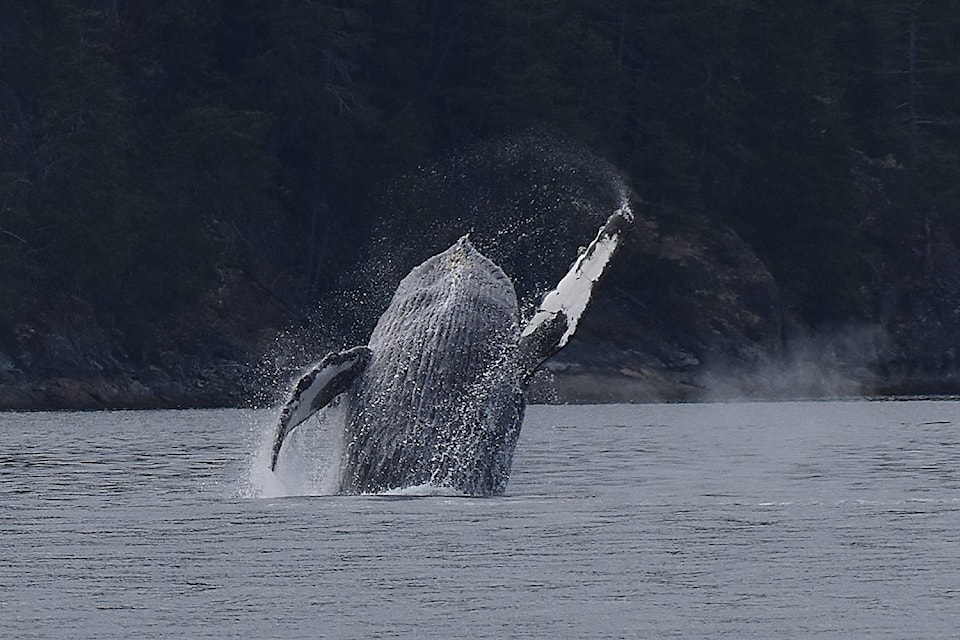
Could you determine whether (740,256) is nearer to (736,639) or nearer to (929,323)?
(929,323)

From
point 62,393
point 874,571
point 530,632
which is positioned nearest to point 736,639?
point 530,632

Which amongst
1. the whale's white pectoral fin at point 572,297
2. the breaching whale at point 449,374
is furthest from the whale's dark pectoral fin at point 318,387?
the whale's white pectoral fin at point 572,297

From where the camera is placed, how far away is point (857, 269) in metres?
87.0

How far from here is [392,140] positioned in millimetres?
74188

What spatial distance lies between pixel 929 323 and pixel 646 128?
1456 centimetres

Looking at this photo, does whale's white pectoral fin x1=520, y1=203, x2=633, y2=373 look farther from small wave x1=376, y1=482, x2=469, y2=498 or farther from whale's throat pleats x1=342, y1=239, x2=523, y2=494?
small wave x1=376, y1=482, x2=469, y2=498

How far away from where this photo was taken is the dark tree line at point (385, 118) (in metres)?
69.5

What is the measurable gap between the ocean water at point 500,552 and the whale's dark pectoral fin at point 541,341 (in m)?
1.60

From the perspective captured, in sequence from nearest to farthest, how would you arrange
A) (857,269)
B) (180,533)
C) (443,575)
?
1. (443,575)
2. (180,533)
3. (857,269)

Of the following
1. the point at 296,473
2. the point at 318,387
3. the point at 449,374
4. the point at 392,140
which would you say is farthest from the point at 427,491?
the point at 392,140

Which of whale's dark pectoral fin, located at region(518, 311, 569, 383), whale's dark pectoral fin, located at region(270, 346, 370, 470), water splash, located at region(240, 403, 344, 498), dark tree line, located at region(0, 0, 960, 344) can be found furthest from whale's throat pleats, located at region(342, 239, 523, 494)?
dark tree line, located at region(0, 0, 960, 344)

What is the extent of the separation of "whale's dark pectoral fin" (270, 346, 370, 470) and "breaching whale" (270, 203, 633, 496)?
0.02m

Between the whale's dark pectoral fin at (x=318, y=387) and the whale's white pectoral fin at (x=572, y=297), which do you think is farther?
the whale's white pectoral fin at (x=572, y=297)

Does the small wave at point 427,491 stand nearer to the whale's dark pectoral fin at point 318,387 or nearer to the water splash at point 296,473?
the water splash at point 296,473
